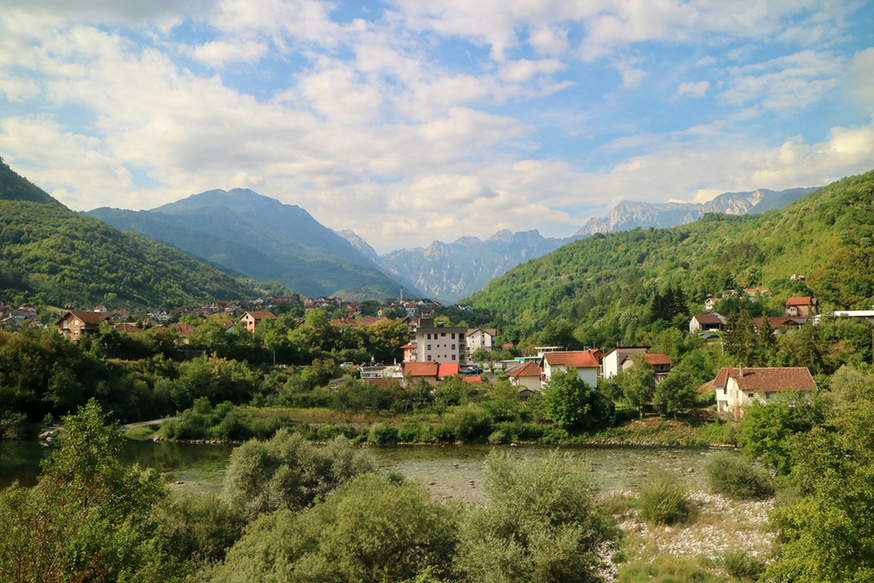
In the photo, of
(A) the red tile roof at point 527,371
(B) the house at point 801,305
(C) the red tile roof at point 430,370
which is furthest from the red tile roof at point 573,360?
(B) the house at point 801,305

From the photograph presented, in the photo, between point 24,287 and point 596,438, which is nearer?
point 596,438

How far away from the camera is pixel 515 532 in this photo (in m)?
12.2

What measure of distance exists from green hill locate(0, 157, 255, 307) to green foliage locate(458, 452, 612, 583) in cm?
9977

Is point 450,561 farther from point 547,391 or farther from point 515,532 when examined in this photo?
point 547,391

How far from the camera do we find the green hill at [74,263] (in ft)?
300

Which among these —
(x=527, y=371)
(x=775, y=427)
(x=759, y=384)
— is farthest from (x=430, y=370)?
(x=775, y=427)

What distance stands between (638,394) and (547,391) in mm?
7905

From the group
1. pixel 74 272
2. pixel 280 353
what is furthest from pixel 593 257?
pixel 74 272

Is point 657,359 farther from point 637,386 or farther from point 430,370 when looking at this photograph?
point 430,370

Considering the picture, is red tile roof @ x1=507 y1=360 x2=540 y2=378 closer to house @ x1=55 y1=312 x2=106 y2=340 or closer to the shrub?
the shrub

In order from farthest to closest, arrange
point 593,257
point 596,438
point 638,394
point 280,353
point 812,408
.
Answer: point 593,257, point 280,353, point 638,394, point 596,438, point 812,408

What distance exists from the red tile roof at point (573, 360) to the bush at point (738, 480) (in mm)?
22143

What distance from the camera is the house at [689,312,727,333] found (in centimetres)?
6406

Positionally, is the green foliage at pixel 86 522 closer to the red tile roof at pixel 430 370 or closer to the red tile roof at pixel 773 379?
the red tile roof at pixel 773 379
